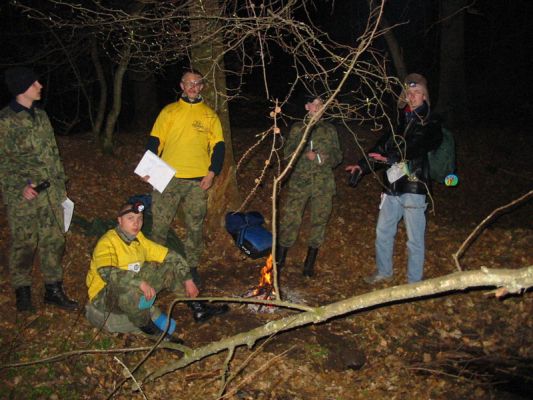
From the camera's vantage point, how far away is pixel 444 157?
5152mm

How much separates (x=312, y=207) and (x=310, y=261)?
0.75m

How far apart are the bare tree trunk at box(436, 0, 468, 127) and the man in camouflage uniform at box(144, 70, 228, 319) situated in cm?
830

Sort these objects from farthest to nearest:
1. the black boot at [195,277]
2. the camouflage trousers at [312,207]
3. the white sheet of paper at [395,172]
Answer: the camouflage trousers at [312,207], the black boot at [195,277], the white sheet of paper at [395,172]

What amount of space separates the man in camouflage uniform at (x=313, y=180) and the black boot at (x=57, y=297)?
2609 millimetres

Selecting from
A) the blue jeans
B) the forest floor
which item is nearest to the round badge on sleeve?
the blue jeans

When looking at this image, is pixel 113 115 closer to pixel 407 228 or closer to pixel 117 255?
pixel 117 255

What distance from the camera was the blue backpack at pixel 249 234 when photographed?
6.09 metres

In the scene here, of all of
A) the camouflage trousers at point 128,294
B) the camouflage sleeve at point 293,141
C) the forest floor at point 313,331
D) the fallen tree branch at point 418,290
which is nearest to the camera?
the fallen tree branch at point 418,290

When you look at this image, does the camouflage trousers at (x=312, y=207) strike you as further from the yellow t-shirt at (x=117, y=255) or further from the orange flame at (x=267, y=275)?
the yellow t-shirt at (x=117, y=255)

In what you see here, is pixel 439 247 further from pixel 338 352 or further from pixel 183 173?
pixel 183 173

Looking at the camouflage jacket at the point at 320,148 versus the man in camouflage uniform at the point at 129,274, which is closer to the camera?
the man in camouflage uniform at the point at 129,274

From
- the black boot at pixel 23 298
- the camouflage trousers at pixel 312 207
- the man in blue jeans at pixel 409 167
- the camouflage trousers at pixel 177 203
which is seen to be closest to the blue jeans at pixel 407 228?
the man in blue jeans at pixel 409 167

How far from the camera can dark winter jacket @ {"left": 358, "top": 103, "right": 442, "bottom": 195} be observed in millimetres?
5051

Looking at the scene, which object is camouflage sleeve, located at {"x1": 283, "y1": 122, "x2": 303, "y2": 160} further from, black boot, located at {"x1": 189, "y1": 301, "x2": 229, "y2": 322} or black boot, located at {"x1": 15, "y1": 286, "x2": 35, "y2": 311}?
black boot, located at {"x1": 15, "y1": 286, "x2": 35, "y2": 311}
